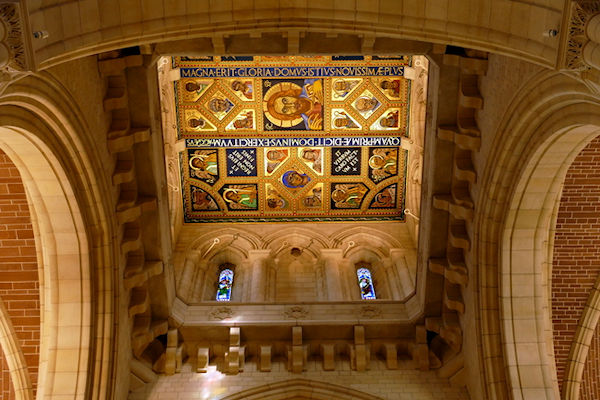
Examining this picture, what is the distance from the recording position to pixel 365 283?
43.8 feet

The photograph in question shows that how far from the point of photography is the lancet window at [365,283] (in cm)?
1302

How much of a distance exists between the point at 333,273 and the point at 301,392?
9.63 ft

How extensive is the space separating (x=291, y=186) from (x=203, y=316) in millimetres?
4374

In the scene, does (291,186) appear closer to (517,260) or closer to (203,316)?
(203,316)

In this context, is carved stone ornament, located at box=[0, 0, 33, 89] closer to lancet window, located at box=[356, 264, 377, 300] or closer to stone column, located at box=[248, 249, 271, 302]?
stone column, located at box=[248, 249, 271, 302]

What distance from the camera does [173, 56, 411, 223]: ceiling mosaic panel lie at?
44.1ft

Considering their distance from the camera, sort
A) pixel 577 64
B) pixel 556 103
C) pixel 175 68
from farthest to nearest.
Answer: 1. pixel 175 68
2. pixel 556 103
3. pixel 577 64

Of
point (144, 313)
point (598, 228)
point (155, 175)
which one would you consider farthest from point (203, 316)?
point (598, 228)

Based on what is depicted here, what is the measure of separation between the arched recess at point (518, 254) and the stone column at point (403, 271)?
8.34 ft

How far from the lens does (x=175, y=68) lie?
13.1 m

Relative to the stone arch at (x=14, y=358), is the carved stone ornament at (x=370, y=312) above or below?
above

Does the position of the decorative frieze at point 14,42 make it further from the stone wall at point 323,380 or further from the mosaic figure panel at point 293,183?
the mosaic figure panel at point 293,183

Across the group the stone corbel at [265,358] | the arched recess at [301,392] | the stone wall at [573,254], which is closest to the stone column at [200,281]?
the stone corbel at [265,358]

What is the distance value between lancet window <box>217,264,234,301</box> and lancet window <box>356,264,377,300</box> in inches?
103
